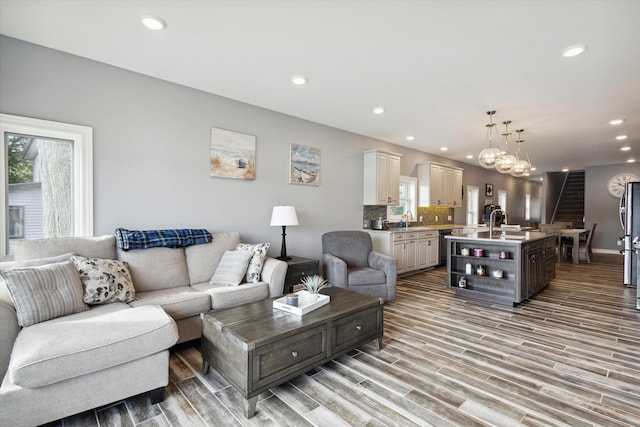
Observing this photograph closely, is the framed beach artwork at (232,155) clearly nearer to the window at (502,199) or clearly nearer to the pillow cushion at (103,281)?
the pillow cushion at (103,281)

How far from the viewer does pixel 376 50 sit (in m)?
2.76

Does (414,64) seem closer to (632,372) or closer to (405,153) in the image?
(632,372)

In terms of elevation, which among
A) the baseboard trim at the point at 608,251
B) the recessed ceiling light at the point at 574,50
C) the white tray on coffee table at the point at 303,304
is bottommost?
the baseboard trim at the point at 608,251

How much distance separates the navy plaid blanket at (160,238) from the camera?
2.98 m

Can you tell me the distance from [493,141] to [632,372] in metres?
4.57

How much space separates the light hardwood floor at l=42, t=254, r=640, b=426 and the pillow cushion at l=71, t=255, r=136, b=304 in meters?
0.71

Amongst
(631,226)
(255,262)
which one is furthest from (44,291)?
(631,226)

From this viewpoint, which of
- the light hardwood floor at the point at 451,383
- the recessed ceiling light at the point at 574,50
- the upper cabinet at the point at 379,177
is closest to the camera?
the light hardwood floor at the point at 451,383

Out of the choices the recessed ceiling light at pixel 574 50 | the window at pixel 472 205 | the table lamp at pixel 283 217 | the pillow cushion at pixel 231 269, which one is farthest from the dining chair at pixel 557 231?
the pillow cushion at pixel 231 269

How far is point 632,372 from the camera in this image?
248 cm

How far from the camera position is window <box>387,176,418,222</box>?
693 centimetres

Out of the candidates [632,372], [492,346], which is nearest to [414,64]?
[492,346]

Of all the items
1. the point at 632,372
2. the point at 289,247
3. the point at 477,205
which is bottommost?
the point at 632,372

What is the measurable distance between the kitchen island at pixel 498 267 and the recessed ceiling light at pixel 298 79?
3020mm
